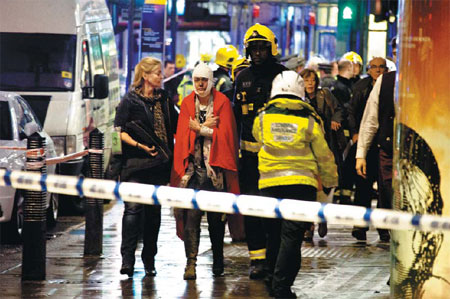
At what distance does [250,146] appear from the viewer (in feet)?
34.2

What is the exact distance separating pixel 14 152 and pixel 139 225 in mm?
2497

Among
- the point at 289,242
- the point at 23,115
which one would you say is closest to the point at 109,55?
the point at 23,115

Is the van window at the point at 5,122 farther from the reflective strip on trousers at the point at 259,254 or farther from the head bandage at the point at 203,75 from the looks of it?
the reflective strip on trousers at the point at 259,254

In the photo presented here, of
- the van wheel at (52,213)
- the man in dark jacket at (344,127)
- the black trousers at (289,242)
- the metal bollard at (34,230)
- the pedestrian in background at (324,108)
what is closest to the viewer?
the black trousers at (289,242)

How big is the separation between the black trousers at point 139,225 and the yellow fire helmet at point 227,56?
358cm

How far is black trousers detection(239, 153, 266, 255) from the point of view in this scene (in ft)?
34.2

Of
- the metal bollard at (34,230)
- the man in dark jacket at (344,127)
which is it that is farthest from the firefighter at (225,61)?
the metal bollard at (34,230)

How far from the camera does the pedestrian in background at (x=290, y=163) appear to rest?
30.0 feet

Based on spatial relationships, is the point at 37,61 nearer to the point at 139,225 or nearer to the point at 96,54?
the point at 96,54

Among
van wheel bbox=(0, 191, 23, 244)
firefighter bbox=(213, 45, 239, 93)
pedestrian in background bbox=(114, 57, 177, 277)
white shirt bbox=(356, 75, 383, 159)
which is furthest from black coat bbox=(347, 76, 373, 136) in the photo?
van wheel bbox=(0, 191, 23, 244)

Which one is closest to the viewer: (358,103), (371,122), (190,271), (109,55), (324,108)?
(190,271)

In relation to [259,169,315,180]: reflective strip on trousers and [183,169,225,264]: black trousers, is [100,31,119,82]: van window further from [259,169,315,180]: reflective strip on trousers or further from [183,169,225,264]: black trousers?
[259,169,315,180]: reflective strip on trousers

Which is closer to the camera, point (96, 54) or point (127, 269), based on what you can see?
point (127, 269)

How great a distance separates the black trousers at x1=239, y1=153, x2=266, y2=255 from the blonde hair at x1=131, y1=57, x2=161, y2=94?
3.61 ft
